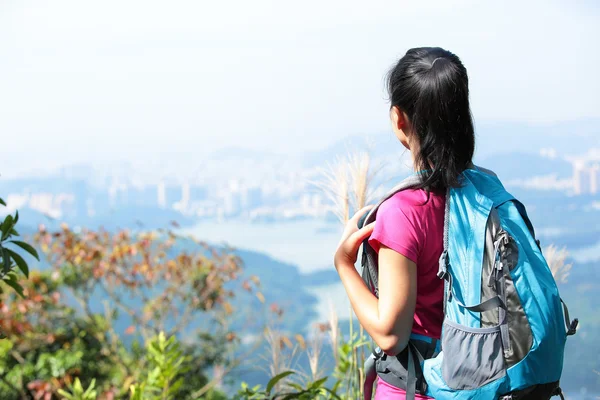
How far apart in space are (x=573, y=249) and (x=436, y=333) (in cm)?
575

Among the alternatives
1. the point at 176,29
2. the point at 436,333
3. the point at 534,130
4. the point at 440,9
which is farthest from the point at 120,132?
the point at 436,333

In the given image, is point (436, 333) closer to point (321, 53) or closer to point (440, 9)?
point (440, 9)

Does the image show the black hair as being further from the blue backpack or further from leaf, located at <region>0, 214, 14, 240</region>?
leaf, located at <region>0, 214, 14, 240</region>

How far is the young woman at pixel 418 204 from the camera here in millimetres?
803

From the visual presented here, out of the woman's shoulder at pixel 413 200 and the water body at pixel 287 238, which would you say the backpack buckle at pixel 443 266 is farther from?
the water body at pixel 287 238

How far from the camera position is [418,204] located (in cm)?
83

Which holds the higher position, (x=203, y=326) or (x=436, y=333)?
(x=436, y=333)

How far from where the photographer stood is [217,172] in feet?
31.4

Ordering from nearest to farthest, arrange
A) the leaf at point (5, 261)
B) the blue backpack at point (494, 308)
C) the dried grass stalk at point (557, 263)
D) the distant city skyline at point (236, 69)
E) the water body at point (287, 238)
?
the blue backpack at point (494, 308) < the leaf at point (5, 261) < the dried grass stalk at point (557, 263) < the water body at point (287, 238) < the distant city skyline at point (236, 69)

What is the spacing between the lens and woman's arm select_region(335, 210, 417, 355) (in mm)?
798

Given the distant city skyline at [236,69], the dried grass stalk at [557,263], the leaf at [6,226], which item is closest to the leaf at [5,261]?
the leaf at [6,226]

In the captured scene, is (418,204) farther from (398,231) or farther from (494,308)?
(494,308)

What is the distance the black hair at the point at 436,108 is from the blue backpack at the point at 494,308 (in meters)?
0.03

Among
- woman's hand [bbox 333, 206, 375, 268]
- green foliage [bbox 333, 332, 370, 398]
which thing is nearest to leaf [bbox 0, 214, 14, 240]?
woman's hand [bbox 333, 206, 375, 268]
